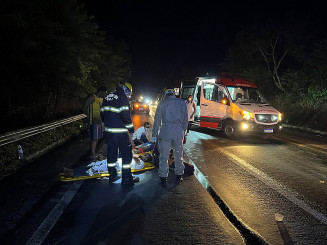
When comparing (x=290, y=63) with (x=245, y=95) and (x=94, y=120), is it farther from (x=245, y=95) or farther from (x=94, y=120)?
(x=94, y=120)

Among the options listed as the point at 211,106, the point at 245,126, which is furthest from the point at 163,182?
the point at 211,106

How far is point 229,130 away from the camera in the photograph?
38.4 ft

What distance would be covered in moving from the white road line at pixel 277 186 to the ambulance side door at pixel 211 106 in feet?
14.2

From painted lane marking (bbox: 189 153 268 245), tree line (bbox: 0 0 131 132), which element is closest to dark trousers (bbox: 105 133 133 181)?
painted lane marking (bbox: 189 153 268 245)

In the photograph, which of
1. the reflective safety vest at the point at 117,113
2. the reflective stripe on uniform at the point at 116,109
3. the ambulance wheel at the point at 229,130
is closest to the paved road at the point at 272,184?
the ambulance wheel at the point at 229,130

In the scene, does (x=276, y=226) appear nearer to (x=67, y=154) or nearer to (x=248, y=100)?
(x=67, y=154)

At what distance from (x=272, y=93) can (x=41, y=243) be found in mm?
27303

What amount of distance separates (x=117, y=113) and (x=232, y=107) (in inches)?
282

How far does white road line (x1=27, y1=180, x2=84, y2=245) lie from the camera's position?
3.42 m

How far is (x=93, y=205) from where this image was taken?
14.7ft

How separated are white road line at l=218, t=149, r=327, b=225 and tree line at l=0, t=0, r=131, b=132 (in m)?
7.10

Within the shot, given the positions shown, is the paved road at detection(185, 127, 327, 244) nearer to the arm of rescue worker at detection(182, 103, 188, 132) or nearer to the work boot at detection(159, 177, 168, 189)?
the work boot at detection(159, 177, 168, 189)

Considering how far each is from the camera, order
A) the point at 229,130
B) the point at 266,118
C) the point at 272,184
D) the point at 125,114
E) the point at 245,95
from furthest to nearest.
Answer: the point at 245,95 → the point at 229,130 → the point at 266,118 → the point at 272,184 → the point at 125,114

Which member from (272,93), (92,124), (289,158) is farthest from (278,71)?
(92,124)
